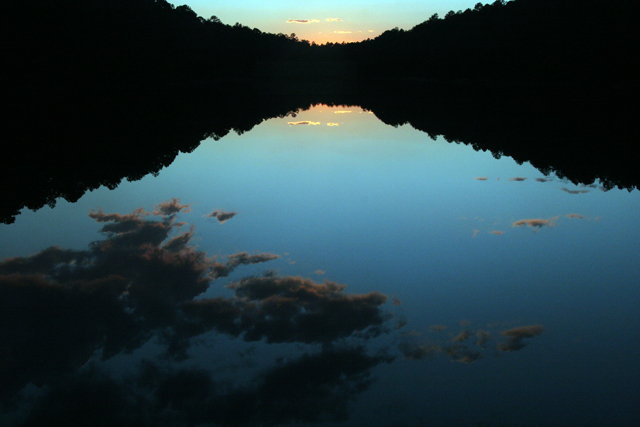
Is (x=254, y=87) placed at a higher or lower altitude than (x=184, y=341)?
higher

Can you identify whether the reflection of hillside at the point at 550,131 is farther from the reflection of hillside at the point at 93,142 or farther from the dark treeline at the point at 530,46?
the dark treeline at the point at 530,46

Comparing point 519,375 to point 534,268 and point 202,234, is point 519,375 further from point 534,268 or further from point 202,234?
point 202,234

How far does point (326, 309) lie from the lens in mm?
8164

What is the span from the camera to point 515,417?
5.59m

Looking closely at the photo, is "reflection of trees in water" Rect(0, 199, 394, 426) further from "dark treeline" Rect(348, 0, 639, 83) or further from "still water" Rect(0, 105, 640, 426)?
"dark treeline" Rect(348, 0, 639, 83)

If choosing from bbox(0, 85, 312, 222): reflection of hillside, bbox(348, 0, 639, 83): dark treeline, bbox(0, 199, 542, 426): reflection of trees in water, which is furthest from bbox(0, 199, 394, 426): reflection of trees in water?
bbox(348, 0, 639, 83): dark treeline

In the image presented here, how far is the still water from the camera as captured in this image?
5.94m

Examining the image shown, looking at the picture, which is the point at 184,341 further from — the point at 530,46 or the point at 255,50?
the point at 255,50

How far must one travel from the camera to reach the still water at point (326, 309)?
19.5ft

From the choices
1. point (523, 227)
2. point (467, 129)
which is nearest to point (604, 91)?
point (467, 129)

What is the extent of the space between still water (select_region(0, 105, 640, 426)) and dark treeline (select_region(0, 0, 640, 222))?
4954mm

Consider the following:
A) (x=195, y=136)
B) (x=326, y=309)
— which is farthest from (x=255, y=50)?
(x=326, y=309)

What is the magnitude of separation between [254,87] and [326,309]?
86.9 m

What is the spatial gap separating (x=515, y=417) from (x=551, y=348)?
1.80 metres
